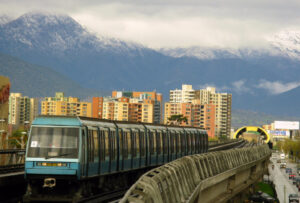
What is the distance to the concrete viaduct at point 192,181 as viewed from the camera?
13305mm

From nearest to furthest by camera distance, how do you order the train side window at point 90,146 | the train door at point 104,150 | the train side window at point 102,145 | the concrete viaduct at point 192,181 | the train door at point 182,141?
the concrete viaduct at point 192,181 < the train side window at point 90,146 < the train side window at point 102,145 < the train door at point 104,150 < the train door at point 182,141

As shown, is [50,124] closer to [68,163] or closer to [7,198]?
[68,163]

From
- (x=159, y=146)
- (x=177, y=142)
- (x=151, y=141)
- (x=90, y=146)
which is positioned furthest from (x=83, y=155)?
(x=177, y=142)

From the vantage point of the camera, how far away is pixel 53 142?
24.0 metres

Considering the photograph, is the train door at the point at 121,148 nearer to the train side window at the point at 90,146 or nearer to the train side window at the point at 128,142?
the train side window at the point at 128,142

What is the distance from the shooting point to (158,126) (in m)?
42.1

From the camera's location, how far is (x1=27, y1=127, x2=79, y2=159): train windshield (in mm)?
23719

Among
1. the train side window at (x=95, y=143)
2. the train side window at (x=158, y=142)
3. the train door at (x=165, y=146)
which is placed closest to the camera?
the train side window at (x=95, y=143)

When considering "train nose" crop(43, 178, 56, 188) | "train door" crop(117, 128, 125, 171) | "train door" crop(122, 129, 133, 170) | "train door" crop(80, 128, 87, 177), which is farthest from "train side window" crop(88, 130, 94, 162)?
"train door" crop(122, 129, 133, 170)

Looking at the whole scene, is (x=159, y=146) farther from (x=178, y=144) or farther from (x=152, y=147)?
(x=178, y=144)

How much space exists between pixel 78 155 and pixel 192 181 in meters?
4.91

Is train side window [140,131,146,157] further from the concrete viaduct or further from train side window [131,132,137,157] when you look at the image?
the concrete viaduct

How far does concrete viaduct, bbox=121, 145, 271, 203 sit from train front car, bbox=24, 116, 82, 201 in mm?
4078

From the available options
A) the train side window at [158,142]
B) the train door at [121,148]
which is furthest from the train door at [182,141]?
the train door at [121,148]
